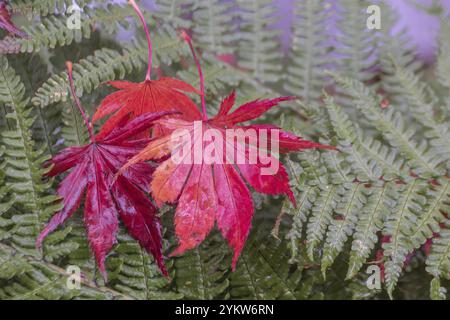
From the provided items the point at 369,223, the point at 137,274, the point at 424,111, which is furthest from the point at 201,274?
the point at 424,111

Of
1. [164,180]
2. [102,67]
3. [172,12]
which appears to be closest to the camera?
[164,180]

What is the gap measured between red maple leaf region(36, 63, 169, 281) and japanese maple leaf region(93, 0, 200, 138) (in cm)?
2

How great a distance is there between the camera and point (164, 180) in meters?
0.41

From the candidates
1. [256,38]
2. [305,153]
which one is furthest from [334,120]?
[256,38]

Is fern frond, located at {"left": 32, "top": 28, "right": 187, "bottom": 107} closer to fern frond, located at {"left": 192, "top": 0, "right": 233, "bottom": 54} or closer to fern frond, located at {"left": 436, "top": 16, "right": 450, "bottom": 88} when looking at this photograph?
fern frond, located at {"left": 192, "top": 0, "right": 233, "bottom": 54}

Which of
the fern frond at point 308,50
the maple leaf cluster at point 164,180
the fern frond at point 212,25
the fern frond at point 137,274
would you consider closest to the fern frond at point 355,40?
A: the fern frond at point 308,50

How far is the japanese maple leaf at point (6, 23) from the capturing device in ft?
1.60

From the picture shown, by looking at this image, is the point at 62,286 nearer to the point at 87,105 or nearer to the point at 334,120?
the point at 87,105

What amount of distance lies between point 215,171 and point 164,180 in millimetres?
44

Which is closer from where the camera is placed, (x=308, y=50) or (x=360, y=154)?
(x=360, y=154)

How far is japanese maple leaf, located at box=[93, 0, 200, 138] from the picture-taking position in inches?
17.8

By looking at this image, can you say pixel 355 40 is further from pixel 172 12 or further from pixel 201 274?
pixel 201 274

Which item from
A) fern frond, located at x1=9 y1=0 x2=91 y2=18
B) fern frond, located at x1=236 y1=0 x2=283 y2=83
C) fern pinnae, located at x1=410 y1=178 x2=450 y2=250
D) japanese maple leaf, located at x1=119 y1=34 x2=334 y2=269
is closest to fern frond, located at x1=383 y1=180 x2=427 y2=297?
fern pinnae, located at x1=410 y1=178 x2=450 y2=250

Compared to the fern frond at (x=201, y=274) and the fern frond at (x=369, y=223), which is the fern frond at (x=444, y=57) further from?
the fern frond at (x=201, y=274)
